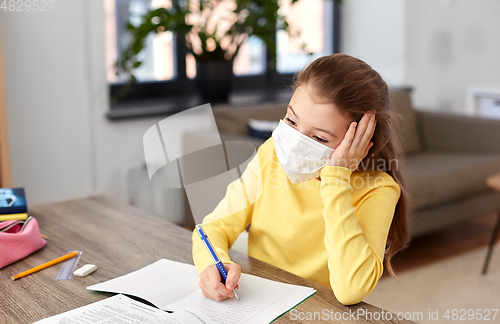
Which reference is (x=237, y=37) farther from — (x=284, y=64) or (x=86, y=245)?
(x=86, y=245)

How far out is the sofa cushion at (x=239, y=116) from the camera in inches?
95.6

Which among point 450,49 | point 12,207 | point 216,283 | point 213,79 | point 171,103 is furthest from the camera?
point 450,49

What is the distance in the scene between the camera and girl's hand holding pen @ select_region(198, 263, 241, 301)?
0.81 meters

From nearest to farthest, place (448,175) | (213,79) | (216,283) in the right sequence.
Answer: (216,283), (448,175), (213,79)

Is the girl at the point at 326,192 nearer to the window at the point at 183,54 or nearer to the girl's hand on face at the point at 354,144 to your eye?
the girl's hand on face at the point at 354,144

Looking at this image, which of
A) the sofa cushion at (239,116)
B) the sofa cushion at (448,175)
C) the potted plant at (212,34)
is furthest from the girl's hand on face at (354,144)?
the potted plant at (212,34)

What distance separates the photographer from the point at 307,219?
1.03 m

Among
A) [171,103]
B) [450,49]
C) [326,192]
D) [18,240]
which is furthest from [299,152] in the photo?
[450,49]

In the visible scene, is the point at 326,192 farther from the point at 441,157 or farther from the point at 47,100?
the point at 441,157

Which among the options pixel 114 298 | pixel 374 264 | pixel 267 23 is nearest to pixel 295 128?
pixel 374 264

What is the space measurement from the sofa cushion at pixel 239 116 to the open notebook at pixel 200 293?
Result: 1.50 meters

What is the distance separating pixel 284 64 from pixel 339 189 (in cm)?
282

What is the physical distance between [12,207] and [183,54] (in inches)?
82.5

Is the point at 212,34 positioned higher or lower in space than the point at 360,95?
higher
